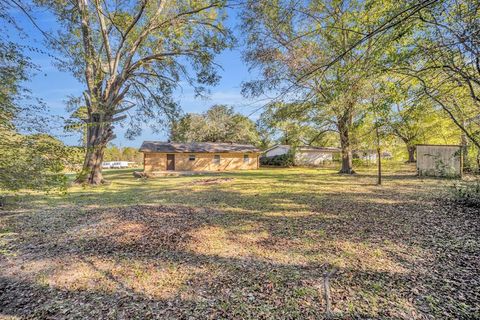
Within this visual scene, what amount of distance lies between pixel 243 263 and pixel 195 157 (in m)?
21.2

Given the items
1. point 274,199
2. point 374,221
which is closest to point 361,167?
point 274,199

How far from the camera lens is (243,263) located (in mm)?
3559

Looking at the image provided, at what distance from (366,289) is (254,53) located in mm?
5984

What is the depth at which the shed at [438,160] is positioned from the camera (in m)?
11.8

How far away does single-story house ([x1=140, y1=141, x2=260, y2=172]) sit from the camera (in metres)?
22.7

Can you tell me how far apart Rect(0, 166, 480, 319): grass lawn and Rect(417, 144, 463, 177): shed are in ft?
24.8

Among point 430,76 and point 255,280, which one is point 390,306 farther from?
point 430,76

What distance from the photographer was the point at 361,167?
21.4m

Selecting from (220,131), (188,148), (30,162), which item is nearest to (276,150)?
(220,131)

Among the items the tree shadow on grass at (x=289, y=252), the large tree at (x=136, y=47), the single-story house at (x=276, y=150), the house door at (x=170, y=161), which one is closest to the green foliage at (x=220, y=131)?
the single-story house at (x=276, y=150)

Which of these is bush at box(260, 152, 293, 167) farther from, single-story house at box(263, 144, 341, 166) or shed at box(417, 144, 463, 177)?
shed at box(417, 144, 463, 177)

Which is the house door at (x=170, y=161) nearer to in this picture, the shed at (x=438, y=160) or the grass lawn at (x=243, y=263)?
the grass lawn at (x=243, y=263)

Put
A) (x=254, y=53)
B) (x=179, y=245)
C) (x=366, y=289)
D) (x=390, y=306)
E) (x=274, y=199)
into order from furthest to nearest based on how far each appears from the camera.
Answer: (x=274, y=199) < (x=254, y=53) < (x=179, y=245) < (x=366, y=289) < (x=390, y=306)

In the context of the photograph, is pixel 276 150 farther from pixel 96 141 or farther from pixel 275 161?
pixel 96 141
